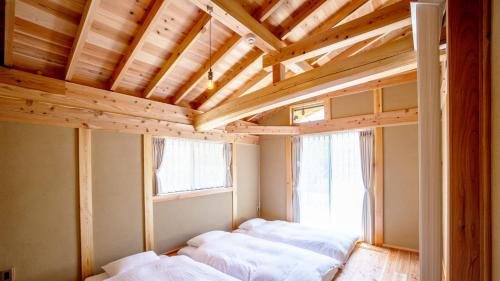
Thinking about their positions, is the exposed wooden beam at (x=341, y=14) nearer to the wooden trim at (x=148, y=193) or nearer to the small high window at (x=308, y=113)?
the small high window at (x=308, y=113)

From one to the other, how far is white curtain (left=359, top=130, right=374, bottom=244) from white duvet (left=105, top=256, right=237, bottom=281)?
2.89m

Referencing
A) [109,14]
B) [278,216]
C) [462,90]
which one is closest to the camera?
[462,90]

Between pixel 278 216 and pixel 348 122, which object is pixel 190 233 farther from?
pixel 348 122

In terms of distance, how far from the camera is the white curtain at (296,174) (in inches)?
202

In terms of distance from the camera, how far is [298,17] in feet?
9.09

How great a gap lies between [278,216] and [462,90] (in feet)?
16.6

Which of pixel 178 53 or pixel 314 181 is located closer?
pixel 178 53

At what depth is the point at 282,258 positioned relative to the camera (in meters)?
3.01

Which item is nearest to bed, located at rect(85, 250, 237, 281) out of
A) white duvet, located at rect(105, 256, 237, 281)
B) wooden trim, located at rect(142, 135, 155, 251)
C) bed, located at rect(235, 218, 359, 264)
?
white duvet, located at rect(105, 256, 237, 281)

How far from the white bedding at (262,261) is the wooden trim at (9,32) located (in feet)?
10.3

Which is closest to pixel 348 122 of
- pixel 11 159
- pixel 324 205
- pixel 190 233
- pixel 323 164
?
pixel 323 164

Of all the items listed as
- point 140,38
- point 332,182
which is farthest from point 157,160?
point 332,182

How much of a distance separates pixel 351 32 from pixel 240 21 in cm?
113

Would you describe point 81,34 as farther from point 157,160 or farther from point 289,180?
point 289,180
